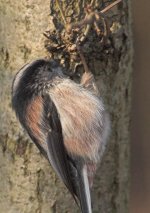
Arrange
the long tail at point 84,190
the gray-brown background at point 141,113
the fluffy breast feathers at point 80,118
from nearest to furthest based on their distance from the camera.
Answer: the long tail at point 84,190 < the fluffy breast feathers at point 80,118 < the gray-brown background at point 141,113

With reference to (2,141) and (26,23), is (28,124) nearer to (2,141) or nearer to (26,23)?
(2,141)

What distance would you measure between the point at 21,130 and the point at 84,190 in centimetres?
26

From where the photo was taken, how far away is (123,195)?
2.25 metres

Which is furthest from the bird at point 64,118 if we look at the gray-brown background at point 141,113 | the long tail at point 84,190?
the gray-brown background at point 141,113

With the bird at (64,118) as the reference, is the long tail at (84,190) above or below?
below

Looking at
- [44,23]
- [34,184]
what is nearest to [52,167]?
[34,184]

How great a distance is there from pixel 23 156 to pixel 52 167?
0.10 meters

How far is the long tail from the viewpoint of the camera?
208cm

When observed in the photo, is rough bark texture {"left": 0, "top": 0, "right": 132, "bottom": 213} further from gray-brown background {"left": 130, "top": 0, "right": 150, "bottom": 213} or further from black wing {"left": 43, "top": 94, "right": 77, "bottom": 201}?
gray-brown background {"left": 130, "top": 0, "right": 150, "bottom": 213}

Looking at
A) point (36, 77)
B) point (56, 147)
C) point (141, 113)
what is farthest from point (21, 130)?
point (141, 113)

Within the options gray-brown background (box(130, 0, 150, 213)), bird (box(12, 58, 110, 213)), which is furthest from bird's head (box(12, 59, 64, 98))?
gray-brown background (box(130, 0, 150, 213))

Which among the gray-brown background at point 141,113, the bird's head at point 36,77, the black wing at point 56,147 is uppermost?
the bird's head at point 36,77

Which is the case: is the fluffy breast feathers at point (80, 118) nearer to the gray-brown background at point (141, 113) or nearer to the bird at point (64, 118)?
the bird at point (64, 118)

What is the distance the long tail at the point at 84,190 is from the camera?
2080 millimetres
